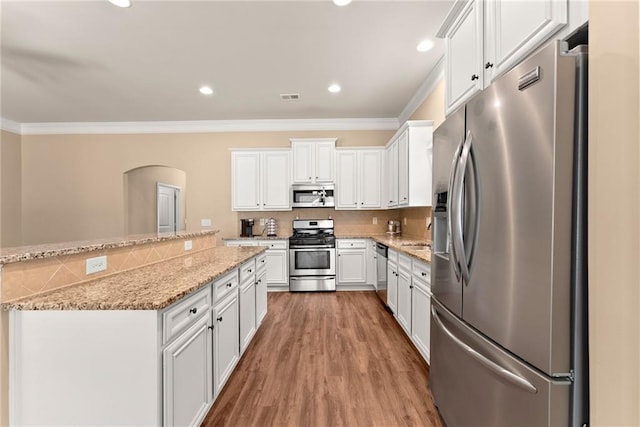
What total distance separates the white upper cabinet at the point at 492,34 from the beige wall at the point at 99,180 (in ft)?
14.6

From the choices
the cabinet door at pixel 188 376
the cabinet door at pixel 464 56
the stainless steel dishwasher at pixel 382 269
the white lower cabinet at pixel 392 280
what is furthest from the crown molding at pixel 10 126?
the cabinet door at pixel 464 56

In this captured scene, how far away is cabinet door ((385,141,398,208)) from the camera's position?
417cm

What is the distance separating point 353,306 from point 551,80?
3.50 metres

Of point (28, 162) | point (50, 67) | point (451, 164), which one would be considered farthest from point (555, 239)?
point (28, 162)

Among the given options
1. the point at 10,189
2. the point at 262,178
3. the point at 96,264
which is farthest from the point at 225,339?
the point at 10,189

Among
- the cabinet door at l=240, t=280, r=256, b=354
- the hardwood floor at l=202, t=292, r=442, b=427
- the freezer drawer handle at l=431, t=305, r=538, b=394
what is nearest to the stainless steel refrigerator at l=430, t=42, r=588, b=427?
the freezer drawer handle at l=431, t=305, r=538, b=394

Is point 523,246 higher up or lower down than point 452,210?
lower down

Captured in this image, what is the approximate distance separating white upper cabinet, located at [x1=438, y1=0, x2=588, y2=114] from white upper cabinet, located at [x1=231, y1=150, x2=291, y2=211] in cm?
339

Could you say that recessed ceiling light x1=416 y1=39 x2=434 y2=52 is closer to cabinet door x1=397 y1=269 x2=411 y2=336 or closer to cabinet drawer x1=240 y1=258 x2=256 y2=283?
cabinet door x1=397 y1=269 x2=411 y2=336

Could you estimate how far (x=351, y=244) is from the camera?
4750 millimetres

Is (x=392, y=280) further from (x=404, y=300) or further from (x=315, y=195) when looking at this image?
(x=315, y=195)

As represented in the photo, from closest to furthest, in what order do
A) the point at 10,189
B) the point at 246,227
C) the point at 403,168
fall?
1. the point at 403,168
2. the point at 246,227
3. the point at 10,189

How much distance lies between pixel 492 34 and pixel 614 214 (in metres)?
1.09

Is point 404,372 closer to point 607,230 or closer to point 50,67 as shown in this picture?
point 607,230
